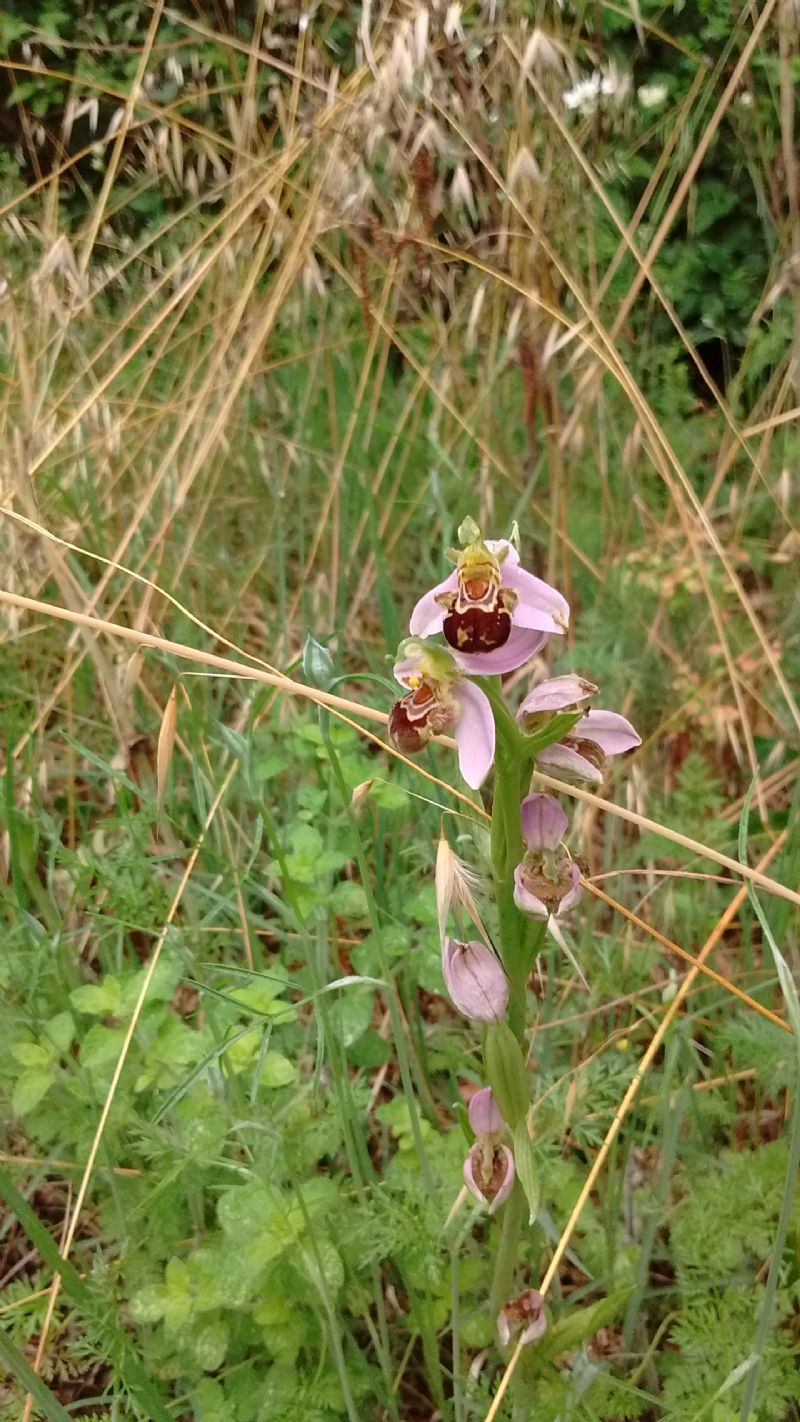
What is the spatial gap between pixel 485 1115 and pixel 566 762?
0.37 meters

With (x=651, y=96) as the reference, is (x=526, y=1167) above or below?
below

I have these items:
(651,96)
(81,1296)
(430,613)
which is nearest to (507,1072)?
(430,613)

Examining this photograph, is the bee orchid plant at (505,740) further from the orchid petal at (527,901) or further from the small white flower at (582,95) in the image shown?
the small white flower at (582,95)

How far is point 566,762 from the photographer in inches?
34.6

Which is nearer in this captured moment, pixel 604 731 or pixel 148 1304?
pixel 604 731

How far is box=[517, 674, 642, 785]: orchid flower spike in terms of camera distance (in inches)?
33.0

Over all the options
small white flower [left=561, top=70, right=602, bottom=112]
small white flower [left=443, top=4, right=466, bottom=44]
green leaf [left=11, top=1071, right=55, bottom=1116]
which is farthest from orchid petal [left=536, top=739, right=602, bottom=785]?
small white flower [left=561, top=70, right=602, bottom=112]

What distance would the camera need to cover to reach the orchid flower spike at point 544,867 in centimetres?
88

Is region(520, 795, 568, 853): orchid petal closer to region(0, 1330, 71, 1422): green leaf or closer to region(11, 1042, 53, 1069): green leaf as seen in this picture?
region(0, 1330, 71, 1422): green leaf

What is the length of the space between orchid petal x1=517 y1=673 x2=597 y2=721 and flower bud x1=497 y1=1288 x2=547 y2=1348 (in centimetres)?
64

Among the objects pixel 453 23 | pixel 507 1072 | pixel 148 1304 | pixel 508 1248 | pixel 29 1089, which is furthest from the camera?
pixel 453 23

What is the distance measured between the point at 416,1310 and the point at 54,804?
48.5 inches

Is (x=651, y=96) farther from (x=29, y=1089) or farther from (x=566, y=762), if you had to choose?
(x=29, y=1089)

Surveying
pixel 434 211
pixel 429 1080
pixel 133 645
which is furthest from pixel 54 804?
pixel 434 211
